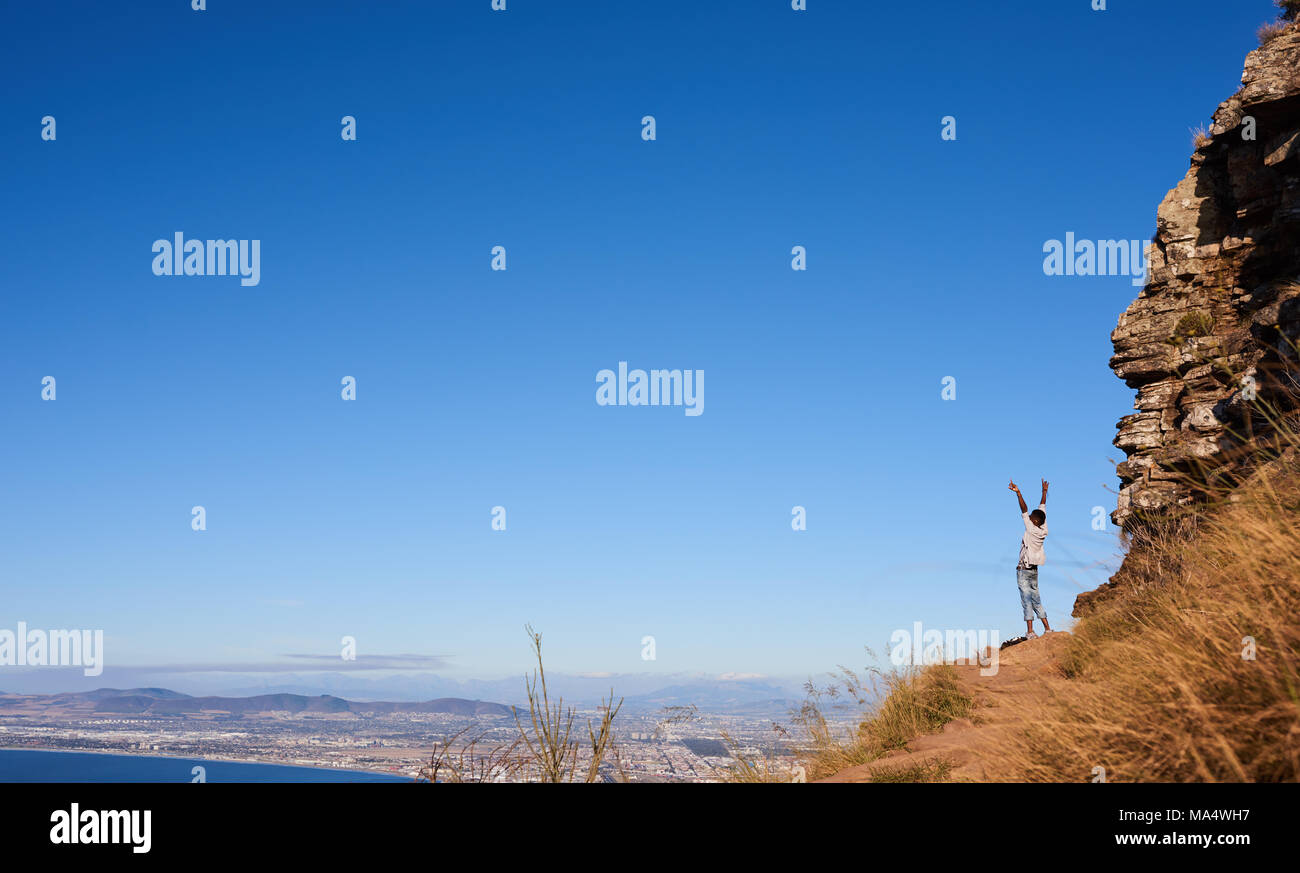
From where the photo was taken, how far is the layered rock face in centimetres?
1422

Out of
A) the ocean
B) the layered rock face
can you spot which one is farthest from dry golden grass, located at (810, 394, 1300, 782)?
the layered rock face

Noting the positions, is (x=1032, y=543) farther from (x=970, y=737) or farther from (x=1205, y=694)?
(x=1205, y=694)

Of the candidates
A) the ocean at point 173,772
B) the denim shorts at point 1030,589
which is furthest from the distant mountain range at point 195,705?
the denim shorts at point 1030,589

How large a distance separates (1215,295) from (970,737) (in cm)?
1356

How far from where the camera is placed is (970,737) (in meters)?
8.50

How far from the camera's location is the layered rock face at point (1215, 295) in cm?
1422

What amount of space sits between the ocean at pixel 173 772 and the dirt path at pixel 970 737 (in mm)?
4366

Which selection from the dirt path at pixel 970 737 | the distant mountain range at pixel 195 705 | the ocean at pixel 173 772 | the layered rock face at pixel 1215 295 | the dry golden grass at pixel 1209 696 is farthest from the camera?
the distant mountain range at pixel 195 705

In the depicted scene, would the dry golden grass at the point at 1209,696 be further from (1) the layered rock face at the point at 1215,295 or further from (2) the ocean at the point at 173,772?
(1) the layered rock face at the point at 1215,295

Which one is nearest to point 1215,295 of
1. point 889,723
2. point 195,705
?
point 889,723
